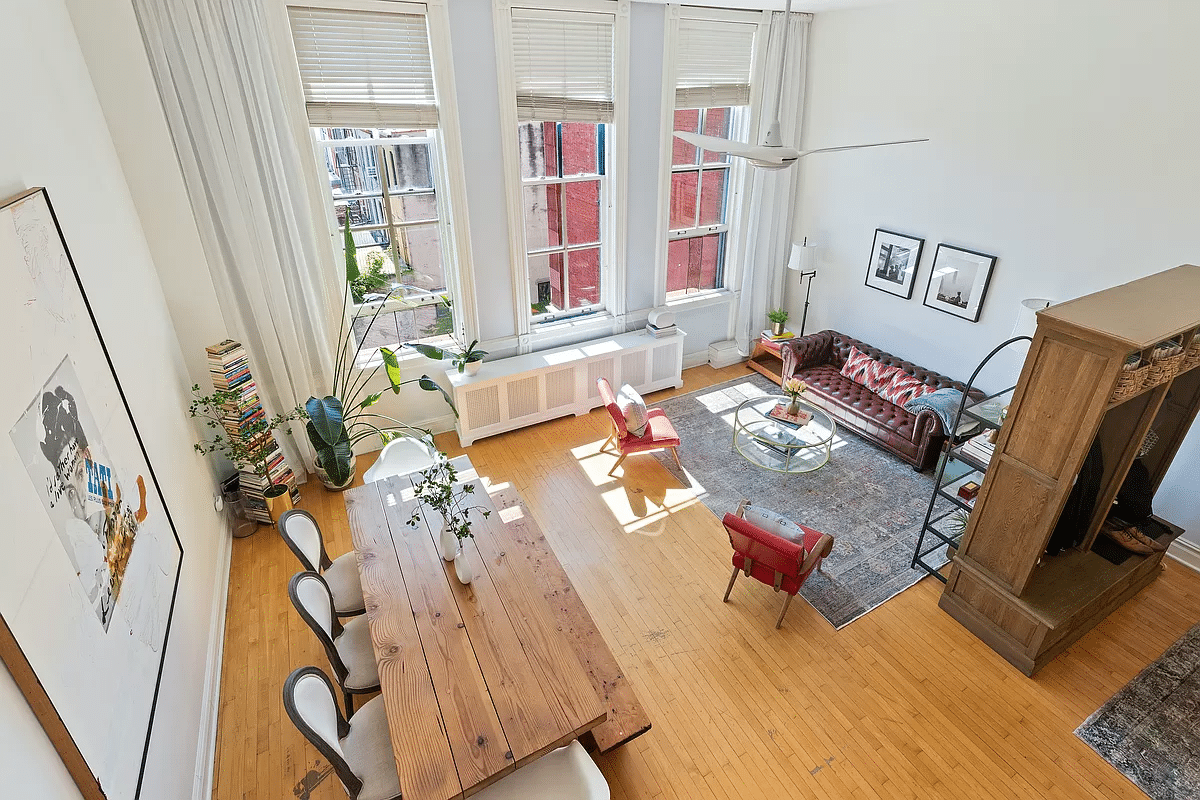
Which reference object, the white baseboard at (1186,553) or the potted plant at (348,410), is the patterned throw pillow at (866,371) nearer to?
the white baseboard at (1186,553)

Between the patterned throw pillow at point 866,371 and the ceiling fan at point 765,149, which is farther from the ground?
the ceiling fan at point 765,149

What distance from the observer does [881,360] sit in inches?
238

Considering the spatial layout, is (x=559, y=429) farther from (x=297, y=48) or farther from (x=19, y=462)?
(x=19, y=462)

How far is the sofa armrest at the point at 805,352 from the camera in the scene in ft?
20.7

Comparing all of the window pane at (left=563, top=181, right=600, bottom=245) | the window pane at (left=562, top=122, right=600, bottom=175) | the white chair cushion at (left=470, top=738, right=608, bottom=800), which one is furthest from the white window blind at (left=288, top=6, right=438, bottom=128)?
the white chair cushion at (left=470, top=738, right=608, bottom=800)

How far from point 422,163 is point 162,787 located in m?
4.30

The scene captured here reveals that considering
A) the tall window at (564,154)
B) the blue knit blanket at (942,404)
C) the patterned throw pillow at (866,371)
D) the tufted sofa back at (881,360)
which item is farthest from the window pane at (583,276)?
the blue knit blanket at (942,404)

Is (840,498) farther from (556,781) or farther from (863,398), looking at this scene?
(556,781)

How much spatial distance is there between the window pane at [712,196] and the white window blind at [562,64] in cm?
152

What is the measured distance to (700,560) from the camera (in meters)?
4.43

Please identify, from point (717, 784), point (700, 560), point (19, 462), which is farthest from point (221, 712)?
point (700, 560)

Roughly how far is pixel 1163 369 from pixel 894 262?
10.2ft

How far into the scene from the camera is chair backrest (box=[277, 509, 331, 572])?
121 inches

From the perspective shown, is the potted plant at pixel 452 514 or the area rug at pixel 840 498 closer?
the potted plant at pixel 452 514
